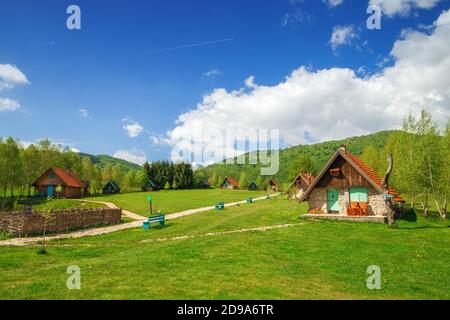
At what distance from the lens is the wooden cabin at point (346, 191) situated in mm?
26516

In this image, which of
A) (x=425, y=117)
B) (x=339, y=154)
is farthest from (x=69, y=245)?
(x=425, y=117)

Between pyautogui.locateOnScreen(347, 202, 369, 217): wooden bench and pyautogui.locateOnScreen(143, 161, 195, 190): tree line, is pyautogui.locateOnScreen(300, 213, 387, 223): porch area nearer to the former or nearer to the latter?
pyautogui.locateOnScreen(347, 202, 369, 217): wooden bench

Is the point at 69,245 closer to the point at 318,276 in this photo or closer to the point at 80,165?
the point at 318,276

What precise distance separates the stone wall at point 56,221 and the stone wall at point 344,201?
19.1 metres

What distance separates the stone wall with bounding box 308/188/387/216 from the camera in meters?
26.3

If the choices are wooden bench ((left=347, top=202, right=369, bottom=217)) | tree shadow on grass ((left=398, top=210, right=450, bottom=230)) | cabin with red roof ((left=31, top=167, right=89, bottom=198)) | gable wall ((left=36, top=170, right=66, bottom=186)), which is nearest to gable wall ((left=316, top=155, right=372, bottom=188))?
wooden bench ((left=347, top=202, right=369, bottom=217))

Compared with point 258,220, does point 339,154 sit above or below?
above

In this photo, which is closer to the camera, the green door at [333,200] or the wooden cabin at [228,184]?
the green door at [333,200]

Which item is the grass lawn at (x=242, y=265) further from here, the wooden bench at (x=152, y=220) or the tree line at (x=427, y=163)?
the tree line at (x=427, y=163)

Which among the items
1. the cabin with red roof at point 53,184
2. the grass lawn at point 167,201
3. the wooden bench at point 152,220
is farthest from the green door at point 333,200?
the cabin with red roof at point 53,184

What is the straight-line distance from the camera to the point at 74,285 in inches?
402

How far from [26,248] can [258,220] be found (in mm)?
17913

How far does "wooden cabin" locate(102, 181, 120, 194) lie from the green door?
7531cm

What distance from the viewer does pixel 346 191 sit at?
28.1 m
